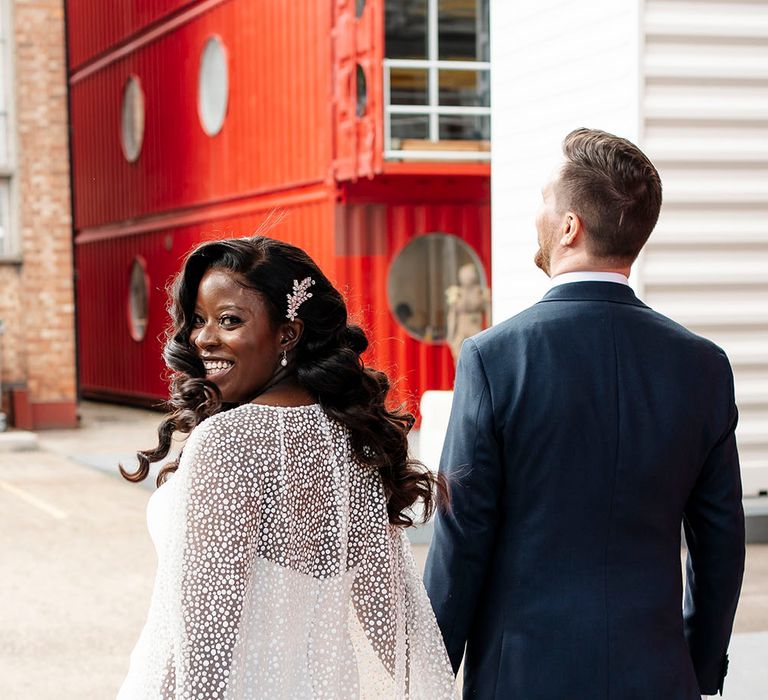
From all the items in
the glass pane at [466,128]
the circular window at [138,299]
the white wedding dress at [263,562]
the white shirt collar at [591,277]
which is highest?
the glass pane at [466,128]

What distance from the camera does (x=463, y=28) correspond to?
18062mm

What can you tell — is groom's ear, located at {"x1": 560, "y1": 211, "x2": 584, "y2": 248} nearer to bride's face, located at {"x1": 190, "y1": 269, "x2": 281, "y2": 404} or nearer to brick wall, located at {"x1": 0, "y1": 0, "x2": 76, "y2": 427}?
bride's face, located at {"x1": 190, "y1": 269, "x2": 281, "y2": 404}

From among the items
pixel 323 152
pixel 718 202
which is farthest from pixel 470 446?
pixel 323 152

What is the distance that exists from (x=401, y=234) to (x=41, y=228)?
18.0 feet

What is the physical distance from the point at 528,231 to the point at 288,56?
34.2ft

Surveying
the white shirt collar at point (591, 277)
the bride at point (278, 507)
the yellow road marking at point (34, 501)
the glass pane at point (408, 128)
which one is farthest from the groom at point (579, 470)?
the glass pane at point (408, 128)

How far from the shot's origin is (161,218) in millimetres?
23281

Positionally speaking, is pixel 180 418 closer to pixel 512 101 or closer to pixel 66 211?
pixel 512 101

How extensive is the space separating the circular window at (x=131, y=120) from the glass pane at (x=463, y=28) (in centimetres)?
787

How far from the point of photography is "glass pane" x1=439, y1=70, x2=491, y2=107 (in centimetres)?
1811

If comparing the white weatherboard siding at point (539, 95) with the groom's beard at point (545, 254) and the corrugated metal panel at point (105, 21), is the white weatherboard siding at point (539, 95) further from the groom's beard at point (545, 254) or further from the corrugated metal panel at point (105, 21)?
the corrugated metal panel at point (105, 21)

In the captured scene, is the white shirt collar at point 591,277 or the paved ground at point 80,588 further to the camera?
the paved ground at point 80,588

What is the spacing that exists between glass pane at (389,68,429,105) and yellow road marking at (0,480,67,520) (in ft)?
24.8

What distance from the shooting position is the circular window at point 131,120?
2428 centimetres
